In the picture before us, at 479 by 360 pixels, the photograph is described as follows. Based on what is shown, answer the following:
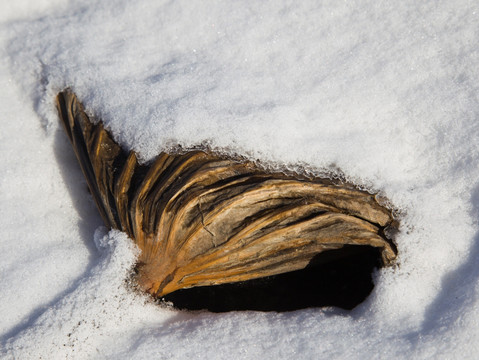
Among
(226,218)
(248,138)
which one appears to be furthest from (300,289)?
(248,138)

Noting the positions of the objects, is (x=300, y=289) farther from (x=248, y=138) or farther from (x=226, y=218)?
(x=248, y=138)

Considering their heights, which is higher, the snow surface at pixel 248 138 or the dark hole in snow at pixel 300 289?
the snow surface at pixel 248 138

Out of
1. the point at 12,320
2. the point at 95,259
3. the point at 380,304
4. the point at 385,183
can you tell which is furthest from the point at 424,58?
the point at 12,320

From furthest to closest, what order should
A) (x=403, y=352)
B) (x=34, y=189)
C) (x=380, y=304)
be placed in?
(x=34, y=189) → (x=380, y=304) → (x=403, y=352)

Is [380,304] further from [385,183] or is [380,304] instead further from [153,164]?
[153,164]

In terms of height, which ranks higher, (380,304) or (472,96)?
(472,96)
